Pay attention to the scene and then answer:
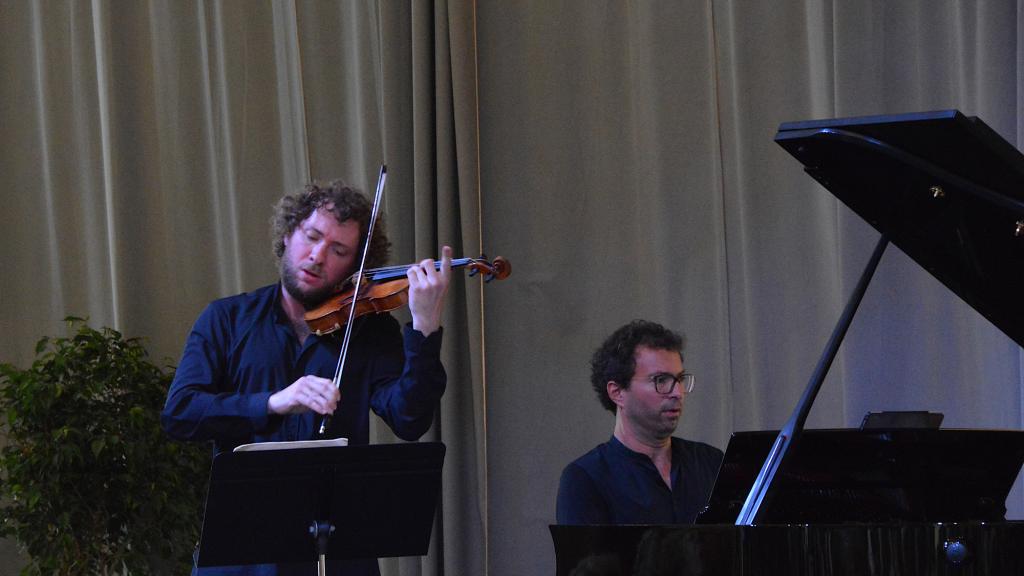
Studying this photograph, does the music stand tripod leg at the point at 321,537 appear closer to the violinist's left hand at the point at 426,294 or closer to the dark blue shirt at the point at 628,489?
the violinist's left hand at the point at 426,294

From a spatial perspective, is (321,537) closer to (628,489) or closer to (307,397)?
(307,397)

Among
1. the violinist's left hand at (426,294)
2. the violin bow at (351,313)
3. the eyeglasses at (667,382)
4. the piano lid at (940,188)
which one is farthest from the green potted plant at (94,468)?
the piano lid at (940,188)

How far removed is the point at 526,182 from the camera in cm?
426

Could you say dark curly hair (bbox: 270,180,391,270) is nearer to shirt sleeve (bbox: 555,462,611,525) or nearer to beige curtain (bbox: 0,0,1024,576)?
shirt sleeve (bbox: 555,462,611,525)

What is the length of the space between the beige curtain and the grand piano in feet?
4.45

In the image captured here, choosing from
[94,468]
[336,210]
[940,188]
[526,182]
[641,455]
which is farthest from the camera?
[526,182]

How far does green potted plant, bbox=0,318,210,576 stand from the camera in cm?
371

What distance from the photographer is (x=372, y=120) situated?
173 inches

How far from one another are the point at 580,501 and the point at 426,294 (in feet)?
2.27

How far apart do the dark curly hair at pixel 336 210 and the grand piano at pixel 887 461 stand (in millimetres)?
1101

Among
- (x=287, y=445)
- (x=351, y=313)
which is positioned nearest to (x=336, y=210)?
(x=351, y=313)

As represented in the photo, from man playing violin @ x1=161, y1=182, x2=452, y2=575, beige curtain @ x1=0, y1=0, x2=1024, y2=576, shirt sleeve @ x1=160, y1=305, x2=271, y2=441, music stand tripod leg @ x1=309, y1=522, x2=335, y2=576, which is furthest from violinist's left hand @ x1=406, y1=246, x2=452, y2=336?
beige curtain @ x1=0, y1=0, x2=1024, y2=576

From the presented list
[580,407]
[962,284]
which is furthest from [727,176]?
[962,284]

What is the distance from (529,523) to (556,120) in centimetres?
144
